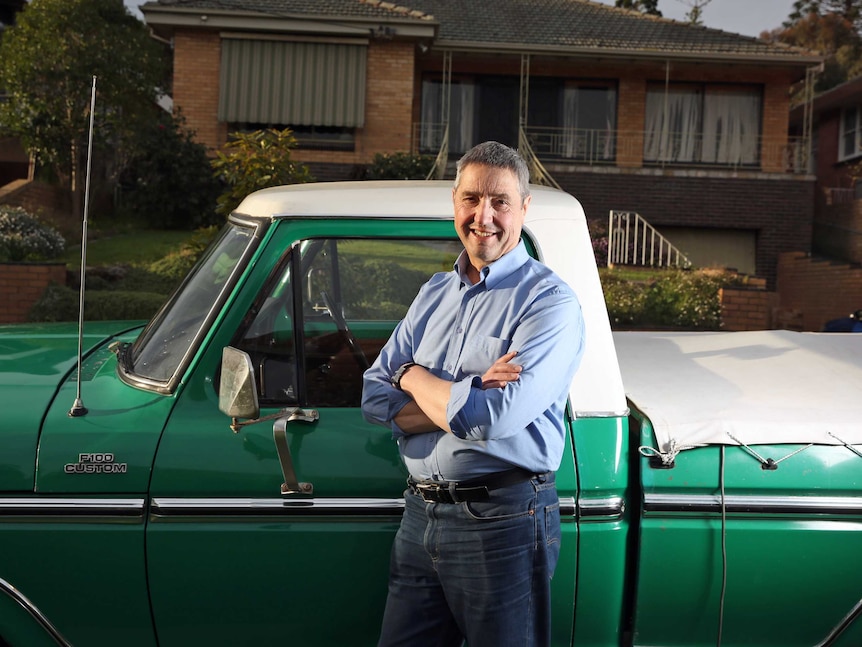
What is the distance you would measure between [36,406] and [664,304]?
1022cm

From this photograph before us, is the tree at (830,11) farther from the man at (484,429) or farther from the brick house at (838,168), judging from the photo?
the man at (484,429)

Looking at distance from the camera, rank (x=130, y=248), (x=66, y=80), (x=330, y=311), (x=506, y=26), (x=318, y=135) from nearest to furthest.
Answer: (x=330, y=311) → (x=130, y=248) → (x=66, y=80) → (x=318, y=135) → (x=506, y=26)

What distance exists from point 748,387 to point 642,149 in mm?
18051

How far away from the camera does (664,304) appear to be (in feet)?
39.5

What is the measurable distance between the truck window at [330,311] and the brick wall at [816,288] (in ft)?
40.9

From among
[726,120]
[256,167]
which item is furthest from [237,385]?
[726,120]

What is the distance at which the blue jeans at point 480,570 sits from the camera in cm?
234

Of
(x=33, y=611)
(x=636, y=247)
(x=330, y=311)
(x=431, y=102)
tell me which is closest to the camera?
(x=33, y=611)

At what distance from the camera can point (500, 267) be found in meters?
2.51

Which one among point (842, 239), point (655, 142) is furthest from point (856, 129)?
point (655, 142)

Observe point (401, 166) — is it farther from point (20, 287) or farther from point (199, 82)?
point (20, 287)

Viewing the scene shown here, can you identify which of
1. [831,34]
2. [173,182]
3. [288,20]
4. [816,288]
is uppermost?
[831,34]

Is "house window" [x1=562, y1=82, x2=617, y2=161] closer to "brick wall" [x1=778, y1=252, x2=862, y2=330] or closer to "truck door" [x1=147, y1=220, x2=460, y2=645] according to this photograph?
"brick wall" [x1=778, y1=252, x2=862, y2=330]

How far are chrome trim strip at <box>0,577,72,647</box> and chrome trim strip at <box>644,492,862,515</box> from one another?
6.05 feet
